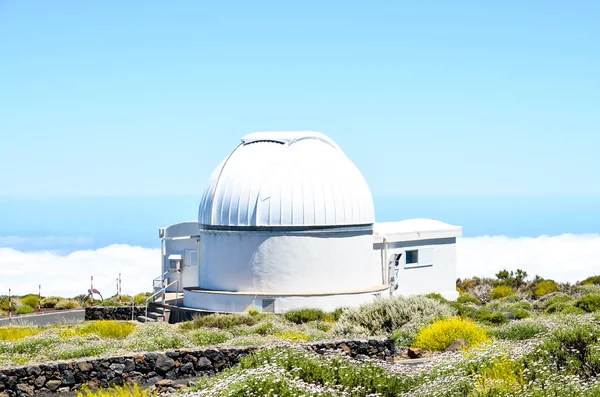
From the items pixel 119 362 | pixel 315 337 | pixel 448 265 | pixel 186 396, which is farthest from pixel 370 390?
pixel 448 265

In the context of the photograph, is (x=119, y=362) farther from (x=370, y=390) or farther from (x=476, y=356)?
(x=476, y=356)

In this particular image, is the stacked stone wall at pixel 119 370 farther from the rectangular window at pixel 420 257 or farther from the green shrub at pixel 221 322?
the rectangular window at pixel 420 257

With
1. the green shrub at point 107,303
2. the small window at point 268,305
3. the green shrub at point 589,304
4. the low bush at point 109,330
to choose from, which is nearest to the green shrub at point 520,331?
the green shrub at point 589,304

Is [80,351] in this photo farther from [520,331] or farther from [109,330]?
[520,331]

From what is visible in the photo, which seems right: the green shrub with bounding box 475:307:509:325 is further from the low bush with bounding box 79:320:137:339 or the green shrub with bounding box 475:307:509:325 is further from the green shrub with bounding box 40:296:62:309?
the green shrub with bounding box 40:296:62:309

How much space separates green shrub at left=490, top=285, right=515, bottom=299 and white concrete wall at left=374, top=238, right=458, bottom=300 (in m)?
2.24

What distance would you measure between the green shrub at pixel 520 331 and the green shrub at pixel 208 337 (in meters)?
4.85

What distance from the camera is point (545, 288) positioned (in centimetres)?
2917

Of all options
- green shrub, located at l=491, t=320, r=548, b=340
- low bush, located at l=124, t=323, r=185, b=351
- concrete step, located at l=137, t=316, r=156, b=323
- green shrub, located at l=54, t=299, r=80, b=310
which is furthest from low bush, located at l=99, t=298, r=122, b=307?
green shrub, located at l=491, t=320, r=548, b=340

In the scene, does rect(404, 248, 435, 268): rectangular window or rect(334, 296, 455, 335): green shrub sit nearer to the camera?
rect(334, 296, 455, 335): green shrub

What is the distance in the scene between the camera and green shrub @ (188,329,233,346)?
14.6m

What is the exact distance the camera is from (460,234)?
1085 inches

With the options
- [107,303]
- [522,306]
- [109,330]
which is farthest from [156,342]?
[107,303]

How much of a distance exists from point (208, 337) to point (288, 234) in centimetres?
742
